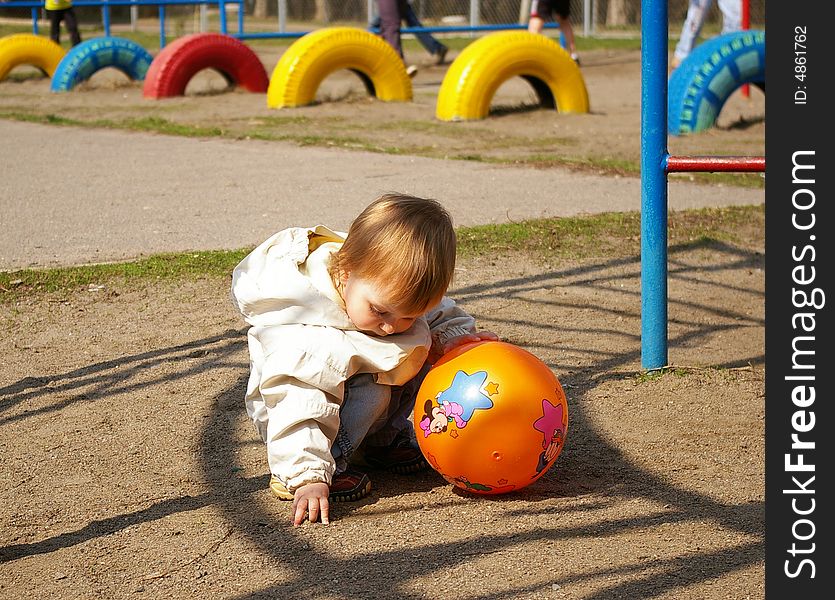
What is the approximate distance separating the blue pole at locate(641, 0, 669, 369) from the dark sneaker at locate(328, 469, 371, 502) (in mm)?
1349

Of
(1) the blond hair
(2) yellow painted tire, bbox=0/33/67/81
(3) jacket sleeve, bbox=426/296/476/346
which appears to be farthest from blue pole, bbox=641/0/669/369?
(2) yellow painted tire, bbox=0/33/67/81

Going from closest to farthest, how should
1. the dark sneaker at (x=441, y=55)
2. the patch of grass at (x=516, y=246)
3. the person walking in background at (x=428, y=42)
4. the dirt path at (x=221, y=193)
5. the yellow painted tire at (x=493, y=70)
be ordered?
1. the patch of grass at (x=516, y=246)
2. the dirt path at (x=221, y=193)
3. the yellow painted tire at (x=493, y=70)
4. the person walking in background at (x=428, y=42)
5. the dark sneaker at (x=441, y=55)

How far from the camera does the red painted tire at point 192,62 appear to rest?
12336mm

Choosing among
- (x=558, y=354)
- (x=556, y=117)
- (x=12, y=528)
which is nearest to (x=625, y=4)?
(x=556, y=117)

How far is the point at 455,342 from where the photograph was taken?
125 inches

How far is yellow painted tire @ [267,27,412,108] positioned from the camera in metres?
11.3

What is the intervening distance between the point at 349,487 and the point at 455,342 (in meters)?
0.50

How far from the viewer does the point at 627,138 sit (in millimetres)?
10031

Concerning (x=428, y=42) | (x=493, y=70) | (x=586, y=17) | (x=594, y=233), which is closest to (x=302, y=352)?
(x=594, y=233)

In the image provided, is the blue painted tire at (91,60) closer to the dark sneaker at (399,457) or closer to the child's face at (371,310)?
the dark sneaker at (399,457)

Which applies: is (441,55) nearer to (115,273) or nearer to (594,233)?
(594,233)

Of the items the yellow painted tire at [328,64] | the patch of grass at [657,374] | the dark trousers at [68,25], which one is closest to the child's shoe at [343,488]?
the patch of grass at [657,374]

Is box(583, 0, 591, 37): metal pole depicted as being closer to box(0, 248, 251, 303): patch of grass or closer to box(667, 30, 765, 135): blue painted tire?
box(667, 30, 765, 135): blue painted tire

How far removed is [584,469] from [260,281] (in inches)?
41.5
